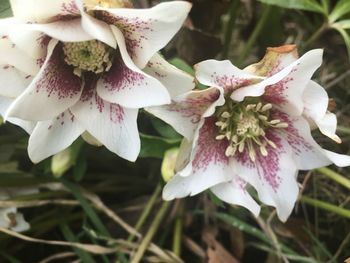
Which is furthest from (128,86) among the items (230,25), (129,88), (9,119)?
(230,25)

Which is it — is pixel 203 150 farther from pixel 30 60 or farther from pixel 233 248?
pixel 233 248

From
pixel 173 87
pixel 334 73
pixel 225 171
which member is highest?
pixel 173 87

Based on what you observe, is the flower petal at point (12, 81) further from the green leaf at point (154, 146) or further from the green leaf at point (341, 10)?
the green leaf at point (341, 10)

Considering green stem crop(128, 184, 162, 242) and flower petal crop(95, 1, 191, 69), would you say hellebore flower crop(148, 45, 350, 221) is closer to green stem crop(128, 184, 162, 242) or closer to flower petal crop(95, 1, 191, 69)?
flower petal crop(95, 1, 191, 69)

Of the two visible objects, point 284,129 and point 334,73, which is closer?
point 284,129

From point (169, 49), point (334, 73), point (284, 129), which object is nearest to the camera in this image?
point (284, 129)

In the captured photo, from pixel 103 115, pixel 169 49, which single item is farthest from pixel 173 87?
pixel 169 49

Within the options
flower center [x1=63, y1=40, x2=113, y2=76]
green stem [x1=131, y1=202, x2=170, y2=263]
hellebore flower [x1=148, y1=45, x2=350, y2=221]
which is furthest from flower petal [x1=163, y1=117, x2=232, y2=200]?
green stem [x1=131, y1=202, x2=170, y2=263]

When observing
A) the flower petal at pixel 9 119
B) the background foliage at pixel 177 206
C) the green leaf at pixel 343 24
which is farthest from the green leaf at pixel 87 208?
the green leaf at pixel 343 24
